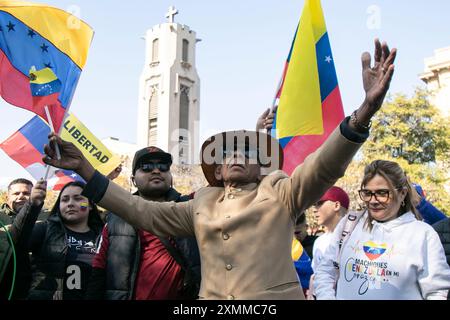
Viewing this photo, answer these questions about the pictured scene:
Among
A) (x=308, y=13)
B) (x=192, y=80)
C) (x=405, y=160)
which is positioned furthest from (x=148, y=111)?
(x=308, y=13)

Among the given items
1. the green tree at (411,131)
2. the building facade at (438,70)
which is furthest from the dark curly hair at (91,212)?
the building facade at (438,70)

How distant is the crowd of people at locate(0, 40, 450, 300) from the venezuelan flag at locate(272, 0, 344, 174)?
26 centimetres

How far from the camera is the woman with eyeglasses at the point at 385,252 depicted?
10.1 feet

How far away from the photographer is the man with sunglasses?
11.9 ft

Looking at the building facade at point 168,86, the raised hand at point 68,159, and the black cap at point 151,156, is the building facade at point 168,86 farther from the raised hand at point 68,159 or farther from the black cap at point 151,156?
the raised hand at point 68,159

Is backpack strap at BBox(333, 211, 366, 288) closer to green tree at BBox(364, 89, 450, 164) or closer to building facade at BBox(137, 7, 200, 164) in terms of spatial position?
green tree at BBox(364, 89, 450, 164)

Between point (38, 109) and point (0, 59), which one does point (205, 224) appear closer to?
point (38, 109)

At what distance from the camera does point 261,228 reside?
2562 millimetres

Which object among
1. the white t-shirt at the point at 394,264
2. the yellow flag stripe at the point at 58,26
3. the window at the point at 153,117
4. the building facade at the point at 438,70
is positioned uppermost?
the window at the point at 153,117

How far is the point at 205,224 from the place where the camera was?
2707 millimetres

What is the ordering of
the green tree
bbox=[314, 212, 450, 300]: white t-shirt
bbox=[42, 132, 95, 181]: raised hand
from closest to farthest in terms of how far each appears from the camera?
bbox=[42, 132, 95, 181]: raised hand → bbox=[314, 212, 450, 300]: white t-shirt → the green tree

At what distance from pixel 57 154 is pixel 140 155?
1.15 m

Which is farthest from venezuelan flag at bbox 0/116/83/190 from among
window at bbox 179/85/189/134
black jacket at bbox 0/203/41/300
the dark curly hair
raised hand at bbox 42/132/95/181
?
window at bbox 179/85/189/134
